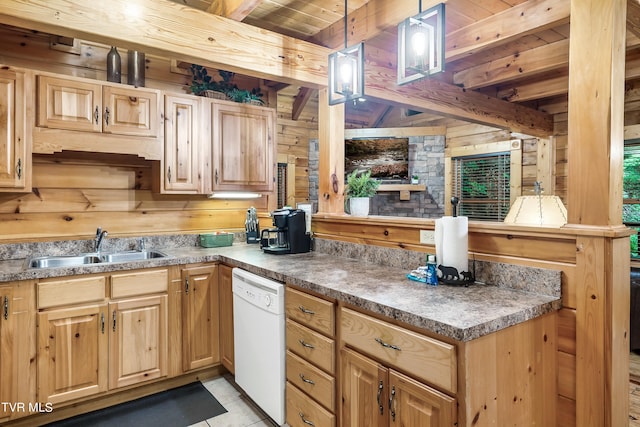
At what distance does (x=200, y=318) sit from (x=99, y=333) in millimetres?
635

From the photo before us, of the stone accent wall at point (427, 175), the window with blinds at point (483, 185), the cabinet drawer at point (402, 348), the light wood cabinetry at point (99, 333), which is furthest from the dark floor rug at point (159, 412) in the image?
the window with blinds at point (483, 185)

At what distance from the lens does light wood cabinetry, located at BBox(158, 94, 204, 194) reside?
3.00 m

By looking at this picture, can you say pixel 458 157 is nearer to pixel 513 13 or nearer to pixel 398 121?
pixel 398 121

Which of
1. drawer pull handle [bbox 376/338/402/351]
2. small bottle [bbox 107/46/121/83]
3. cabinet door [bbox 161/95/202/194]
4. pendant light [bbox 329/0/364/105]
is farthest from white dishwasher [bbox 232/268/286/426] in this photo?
small bottle [bbox 107/46/121/83]

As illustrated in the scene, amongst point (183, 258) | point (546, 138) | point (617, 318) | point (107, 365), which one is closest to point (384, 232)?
point (617, 318)

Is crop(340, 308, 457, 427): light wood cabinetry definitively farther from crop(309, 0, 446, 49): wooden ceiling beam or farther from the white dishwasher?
crop(309, 0, 446, 49): wooden ceiling beam

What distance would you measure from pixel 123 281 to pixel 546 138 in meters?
4.93

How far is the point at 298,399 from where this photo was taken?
6.73 ft

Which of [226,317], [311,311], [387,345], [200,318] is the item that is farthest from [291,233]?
[387,345]

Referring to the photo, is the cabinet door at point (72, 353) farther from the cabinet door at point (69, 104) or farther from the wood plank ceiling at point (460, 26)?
the wood plank ceiling at point (460, 26)

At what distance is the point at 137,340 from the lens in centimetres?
259

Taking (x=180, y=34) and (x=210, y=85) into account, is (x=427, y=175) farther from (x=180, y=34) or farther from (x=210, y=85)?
(x=180, y=34)

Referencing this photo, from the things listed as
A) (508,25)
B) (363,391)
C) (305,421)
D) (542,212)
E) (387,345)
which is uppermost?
(508,25)

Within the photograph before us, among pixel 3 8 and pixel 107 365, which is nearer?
pixel 3 8
